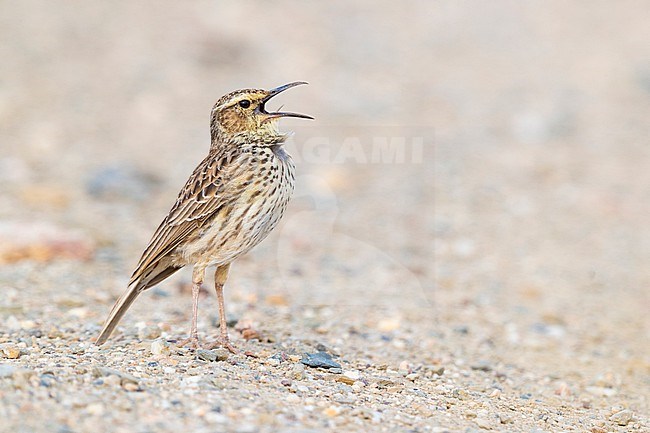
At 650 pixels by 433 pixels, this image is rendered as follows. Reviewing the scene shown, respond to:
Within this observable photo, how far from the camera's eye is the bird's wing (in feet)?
19.6

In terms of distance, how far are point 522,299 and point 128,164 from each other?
6354 millimetres

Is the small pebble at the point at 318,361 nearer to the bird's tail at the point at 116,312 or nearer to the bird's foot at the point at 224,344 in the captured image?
the bird's foot at the point at 224,344

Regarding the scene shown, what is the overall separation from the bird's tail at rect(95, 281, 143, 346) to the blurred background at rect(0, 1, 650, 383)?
1022 millimetres

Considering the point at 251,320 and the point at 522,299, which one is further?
the point at 522,299

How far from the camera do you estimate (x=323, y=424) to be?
4805 mm

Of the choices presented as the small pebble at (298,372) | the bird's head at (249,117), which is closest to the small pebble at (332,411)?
the small pebble at (298,372)

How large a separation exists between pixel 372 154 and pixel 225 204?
27.4 ft


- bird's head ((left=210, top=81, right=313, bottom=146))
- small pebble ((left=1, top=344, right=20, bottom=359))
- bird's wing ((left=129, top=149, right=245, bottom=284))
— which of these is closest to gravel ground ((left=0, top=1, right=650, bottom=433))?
small pebble ((left=1, top=344, right=20, bottom=359))

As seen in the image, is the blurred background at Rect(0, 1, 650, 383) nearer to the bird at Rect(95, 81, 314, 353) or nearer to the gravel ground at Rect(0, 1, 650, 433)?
the gravel ground at Rect(0, 1, 650, 433)

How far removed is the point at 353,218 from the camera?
11898 mm

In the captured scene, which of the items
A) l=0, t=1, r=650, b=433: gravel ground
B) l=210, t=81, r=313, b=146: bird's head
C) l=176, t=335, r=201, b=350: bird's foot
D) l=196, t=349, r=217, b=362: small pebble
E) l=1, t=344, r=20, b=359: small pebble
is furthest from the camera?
l=210, t=81, r=313, b=146: bird's head

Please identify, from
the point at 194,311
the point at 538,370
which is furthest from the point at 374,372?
the point at 538,370

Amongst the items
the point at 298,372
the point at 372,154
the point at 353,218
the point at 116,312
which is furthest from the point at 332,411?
the point at 372,154

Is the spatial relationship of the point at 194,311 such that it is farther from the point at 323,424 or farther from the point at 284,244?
the point at 284,244
